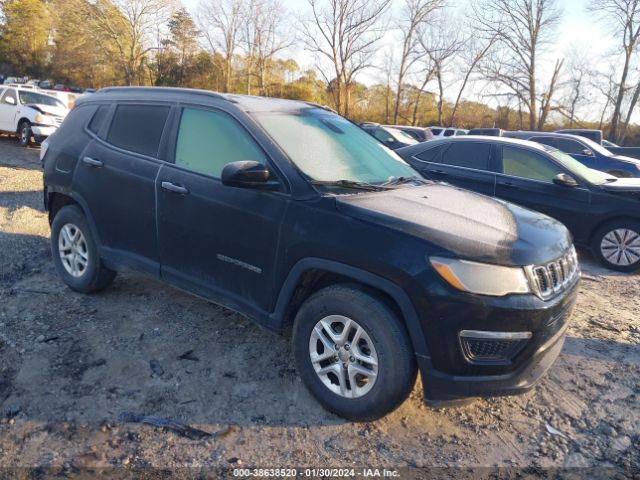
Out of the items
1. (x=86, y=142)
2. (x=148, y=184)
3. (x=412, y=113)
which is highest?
(x=412, y=113)

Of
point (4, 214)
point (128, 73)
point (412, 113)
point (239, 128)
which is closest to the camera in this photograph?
point (239, 128)

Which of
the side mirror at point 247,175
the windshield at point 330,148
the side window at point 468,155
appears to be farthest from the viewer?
the side window at point 468,155

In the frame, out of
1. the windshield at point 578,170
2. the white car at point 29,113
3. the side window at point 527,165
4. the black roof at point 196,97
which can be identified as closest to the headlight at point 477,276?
the black roof at point 196,97

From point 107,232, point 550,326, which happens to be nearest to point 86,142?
point 107,232

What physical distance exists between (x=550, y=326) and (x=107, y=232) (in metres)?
3.22

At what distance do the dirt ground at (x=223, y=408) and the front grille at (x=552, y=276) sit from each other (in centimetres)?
87

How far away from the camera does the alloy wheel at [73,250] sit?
4.21 m

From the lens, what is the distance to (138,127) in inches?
152

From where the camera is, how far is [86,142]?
4.13 meters

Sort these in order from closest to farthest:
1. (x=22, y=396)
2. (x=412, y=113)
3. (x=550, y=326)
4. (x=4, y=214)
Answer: (x=550, y=326) → (x=22, y=396) → (x=4, y=214) → (x=412, y=113)

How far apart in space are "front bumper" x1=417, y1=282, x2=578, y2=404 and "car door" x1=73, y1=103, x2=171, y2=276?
2163mm

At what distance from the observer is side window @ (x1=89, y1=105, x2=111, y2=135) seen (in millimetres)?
4125

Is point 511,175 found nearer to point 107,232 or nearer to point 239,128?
point 239,128

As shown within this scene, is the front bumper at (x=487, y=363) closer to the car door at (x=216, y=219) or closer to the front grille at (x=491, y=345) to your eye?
the front grille at (x=491, y=345)
